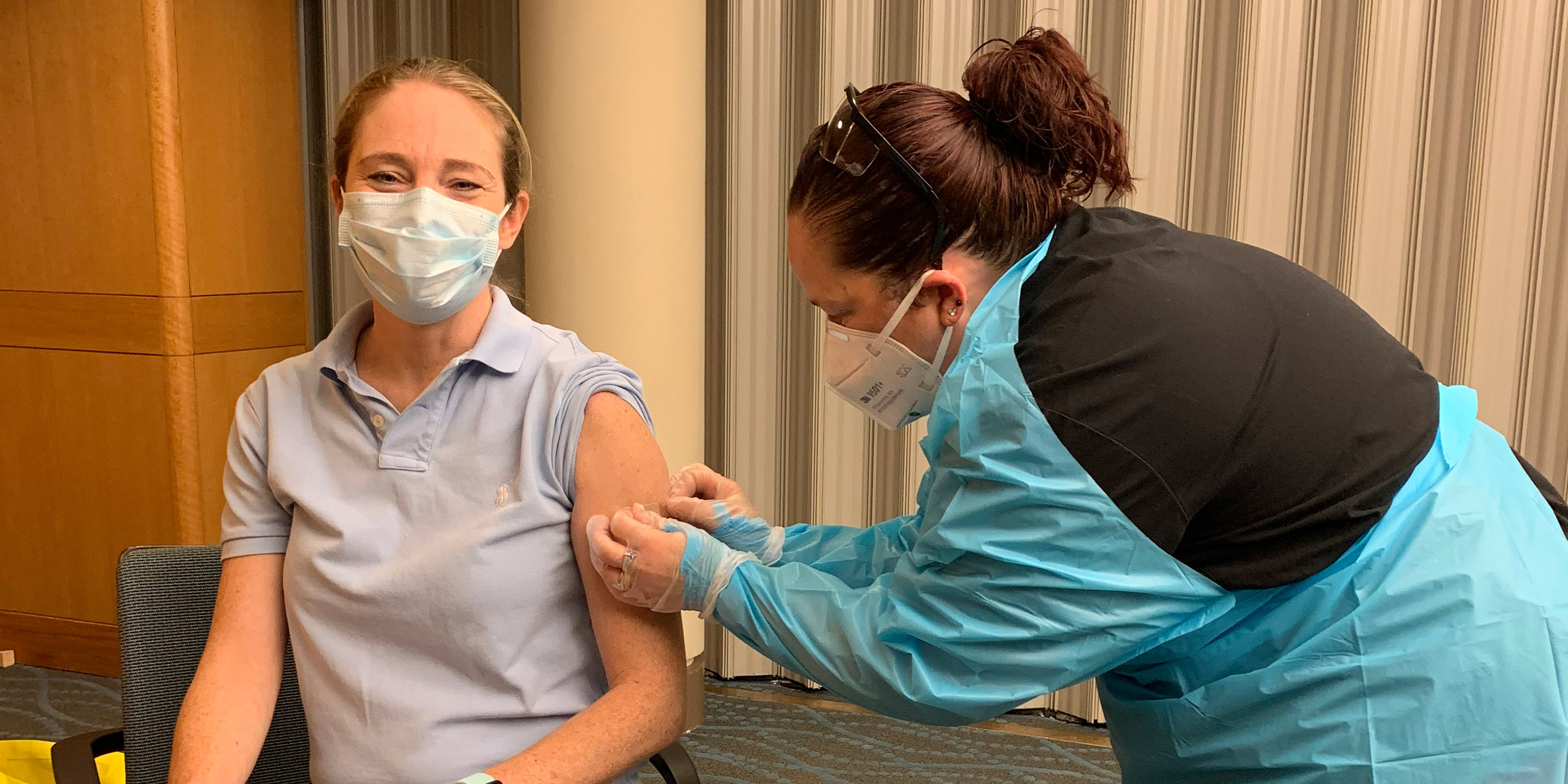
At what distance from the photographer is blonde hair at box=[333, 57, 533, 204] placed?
1.31 meters

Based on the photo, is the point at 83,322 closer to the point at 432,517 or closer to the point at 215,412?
the point at 215,412

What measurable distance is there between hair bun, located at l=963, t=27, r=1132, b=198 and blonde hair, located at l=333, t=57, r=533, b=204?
571 millimetres

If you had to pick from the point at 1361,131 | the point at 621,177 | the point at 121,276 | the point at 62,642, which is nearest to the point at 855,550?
the point at 621,177

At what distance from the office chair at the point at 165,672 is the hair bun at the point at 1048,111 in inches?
32.2

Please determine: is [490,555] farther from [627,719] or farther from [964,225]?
[964,225]

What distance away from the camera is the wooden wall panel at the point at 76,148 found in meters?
3.03

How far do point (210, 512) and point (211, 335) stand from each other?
20.5 inches

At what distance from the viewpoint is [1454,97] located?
259 centimetres

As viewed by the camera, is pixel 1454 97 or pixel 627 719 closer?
pixel 627 719

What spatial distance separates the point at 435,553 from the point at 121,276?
97.0 inches

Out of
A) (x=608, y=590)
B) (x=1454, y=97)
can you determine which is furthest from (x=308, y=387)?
(x=1454, y=97)

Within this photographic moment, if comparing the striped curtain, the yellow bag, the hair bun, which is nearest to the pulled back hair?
the hair bun

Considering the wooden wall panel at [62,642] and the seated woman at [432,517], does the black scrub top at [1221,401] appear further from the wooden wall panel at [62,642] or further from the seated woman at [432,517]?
the wooden wall panel at [62,642]

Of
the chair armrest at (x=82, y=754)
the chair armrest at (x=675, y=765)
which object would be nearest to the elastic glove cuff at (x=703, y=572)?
the chair armrest at (x=675, y=765)
